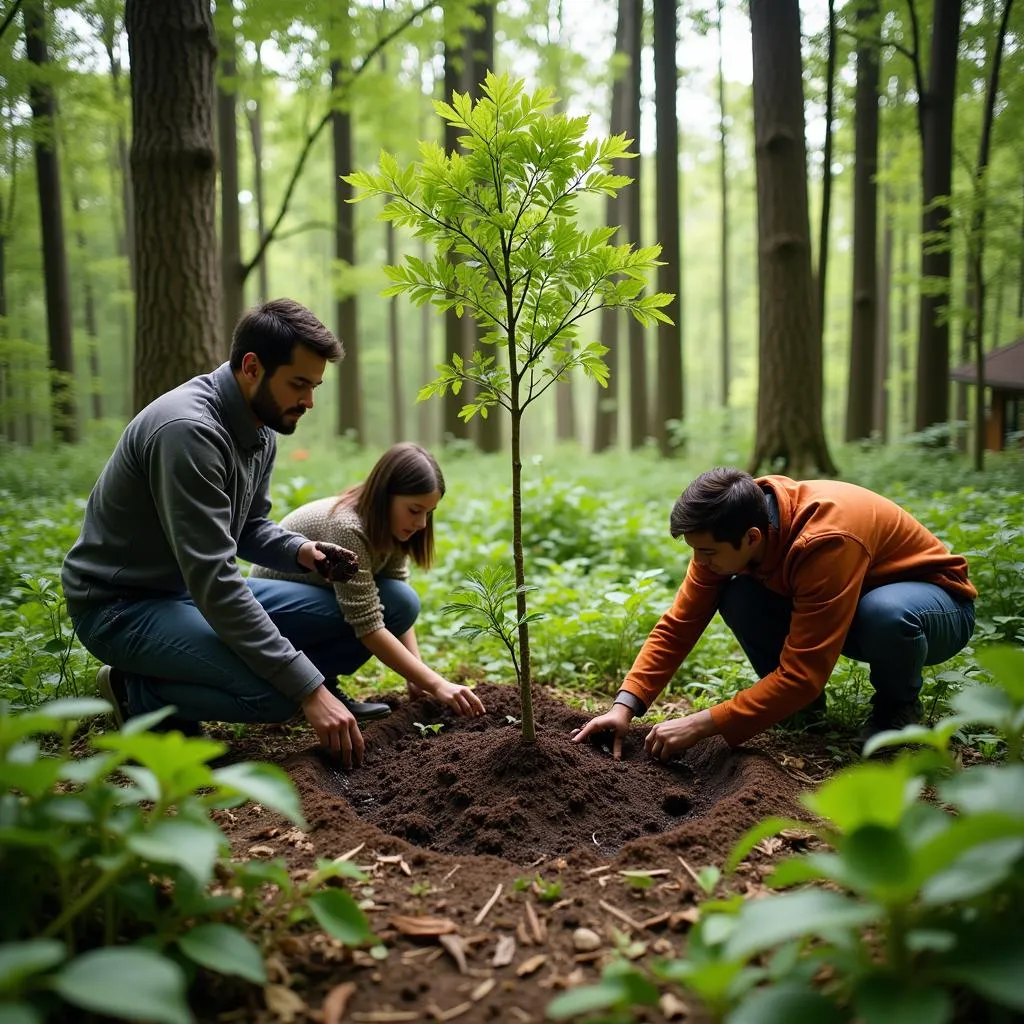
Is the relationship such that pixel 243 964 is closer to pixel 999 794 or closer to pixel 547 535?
pixel 999 794

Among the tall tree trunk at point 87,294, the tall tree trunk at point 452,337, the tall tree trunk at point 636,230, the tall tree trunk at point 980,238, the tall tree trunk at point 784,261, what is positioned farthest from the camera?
the tall tree trunk at point 87,294

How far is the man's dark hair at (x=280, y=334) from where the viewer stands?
104 inches

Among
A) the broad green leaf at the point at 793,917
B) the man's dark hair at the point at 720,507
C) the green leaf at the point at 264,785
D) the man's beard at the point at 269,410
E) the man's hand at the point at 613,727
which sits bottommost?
the man's hand at the point at 613,727

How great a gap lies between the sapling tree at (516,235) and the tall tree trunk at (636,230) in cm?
1151

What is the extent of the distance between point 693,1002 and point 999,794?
0.73 metres

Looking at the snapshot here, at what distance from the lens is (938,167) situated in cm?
912

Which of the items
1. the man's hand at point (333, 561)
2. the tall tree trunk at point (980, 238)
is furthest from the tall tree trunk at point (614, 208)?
the man's hand at point (333, 561)

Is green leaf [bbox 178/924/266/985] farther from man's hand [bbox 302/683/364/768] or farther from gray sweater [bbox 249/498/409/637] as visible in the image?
gray sweater [bbox 249/498/409/637]

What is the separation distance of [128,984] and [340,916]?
0.57 m

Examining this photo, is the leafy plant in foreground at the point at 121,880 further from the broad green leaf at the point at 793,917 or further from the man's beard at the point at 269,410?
the man's beard at the point at 269,410

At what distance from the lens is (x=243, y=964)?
4.24ft

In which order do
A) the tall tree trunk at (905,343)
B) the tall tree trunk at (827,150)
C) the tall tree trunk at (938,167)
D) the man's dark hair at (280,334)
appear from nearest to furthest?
the man's dark hair at (280,334), the tall tree trunk at (827,150), the tall tree trunk at (938,167), the tall tree trunk at (905,343)

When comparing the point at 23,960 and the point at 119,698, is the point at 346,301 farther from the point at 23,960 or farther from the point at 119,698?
the point at 23,960

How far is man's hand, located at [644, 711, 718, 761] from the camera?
2.64m
